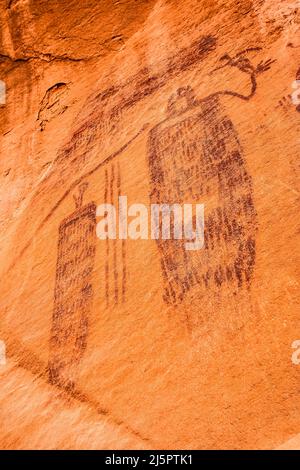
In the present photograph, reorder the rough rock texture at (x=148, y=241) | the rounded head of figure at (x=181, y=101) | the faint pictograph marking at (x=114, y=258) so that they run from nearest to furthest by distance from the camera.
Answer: the rough rock texture at (x=148, y=241)
the faint pictograph marking at (x=114, y=258)
the rounded head of figure at (x=181, y=101)

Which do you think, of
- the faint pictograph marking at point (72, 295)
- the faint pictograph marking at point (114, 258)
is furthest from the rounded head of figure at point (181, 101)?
the faint pictograph marking at point (72, 295)

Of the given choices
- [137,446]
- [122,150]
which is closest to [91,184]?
[122,150]

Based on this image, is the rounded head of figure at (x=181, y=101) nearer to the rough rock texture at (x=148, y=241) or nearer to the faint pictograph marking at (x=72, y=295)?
the rough rock texture at (x=148, y=241)

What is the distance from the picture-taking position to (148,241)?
2727mm

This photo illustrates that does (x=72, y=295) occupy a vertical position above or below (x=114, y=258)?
below

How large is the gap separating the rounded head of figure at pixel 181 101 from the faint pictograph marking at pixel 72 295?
746mm

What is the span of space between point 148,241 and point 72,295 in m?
0.55

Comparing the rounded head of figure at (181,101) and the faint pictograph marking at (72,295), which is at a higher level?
the rounded head of figure at (181,101)

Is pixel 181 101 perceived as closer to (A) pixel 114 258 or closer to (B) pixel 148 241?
(B) pixel 148 241

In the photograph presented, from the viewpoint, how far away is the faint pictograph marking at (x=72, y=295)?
2725 millimetres

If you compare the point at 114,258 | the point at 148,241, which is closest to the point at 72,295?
the point at 114,258

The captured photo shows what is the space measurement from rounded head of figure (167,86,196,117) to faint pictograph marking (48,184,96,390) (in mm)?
746

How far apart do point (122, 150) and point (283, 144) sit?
0.95 meters

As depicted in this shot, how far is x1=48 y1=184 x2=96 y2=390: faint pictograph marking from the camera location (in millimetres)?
2725
